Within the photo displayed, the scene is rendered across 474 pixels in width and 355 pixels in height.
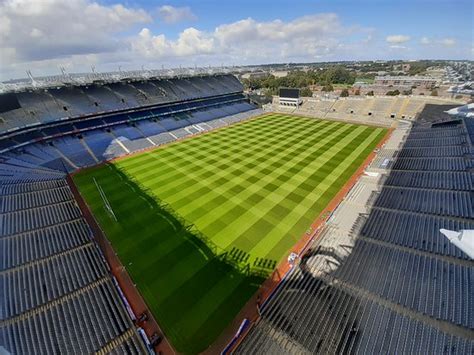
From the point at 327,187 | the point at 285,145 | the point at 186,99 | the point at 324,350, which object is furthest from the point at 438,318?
the point at 186,99

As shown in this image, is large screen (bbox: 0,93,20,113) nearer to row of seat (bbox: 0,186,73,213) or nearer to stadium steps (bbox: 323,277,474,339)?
row of seat (bbox: 0,186,73,213)

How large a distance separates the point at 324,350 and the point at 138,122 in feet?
171

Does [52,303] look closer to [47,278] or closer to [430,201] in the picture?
[47,278]

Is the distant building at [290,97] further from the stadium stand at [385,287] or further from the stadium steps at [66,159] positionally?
the stadium steps at [66,159]

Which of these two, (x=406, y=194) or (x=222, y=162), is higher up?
(x=406, y=194)

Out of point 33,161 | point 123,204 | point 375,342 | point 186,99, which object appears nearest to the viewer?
point 375,342

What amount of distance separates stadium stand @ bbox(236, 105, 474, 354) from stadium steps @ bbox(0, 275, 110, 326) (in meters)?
10.1

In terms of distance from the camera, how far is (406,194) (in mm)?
21875

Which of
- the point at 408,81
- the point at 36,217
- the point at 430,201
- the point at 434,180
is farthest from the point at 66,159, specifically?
the point at 408,81

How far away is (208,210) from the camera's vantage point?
79.2ft

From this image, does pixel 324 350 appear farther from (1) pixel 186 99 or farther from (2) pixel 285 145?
(1) pixel 186 99

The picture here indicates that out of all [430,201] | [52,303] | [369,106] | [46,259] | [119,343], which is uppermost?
[369,106]

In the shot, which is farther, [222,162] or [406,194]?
[222,162]

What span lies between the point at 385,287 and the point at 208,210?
16.0m
